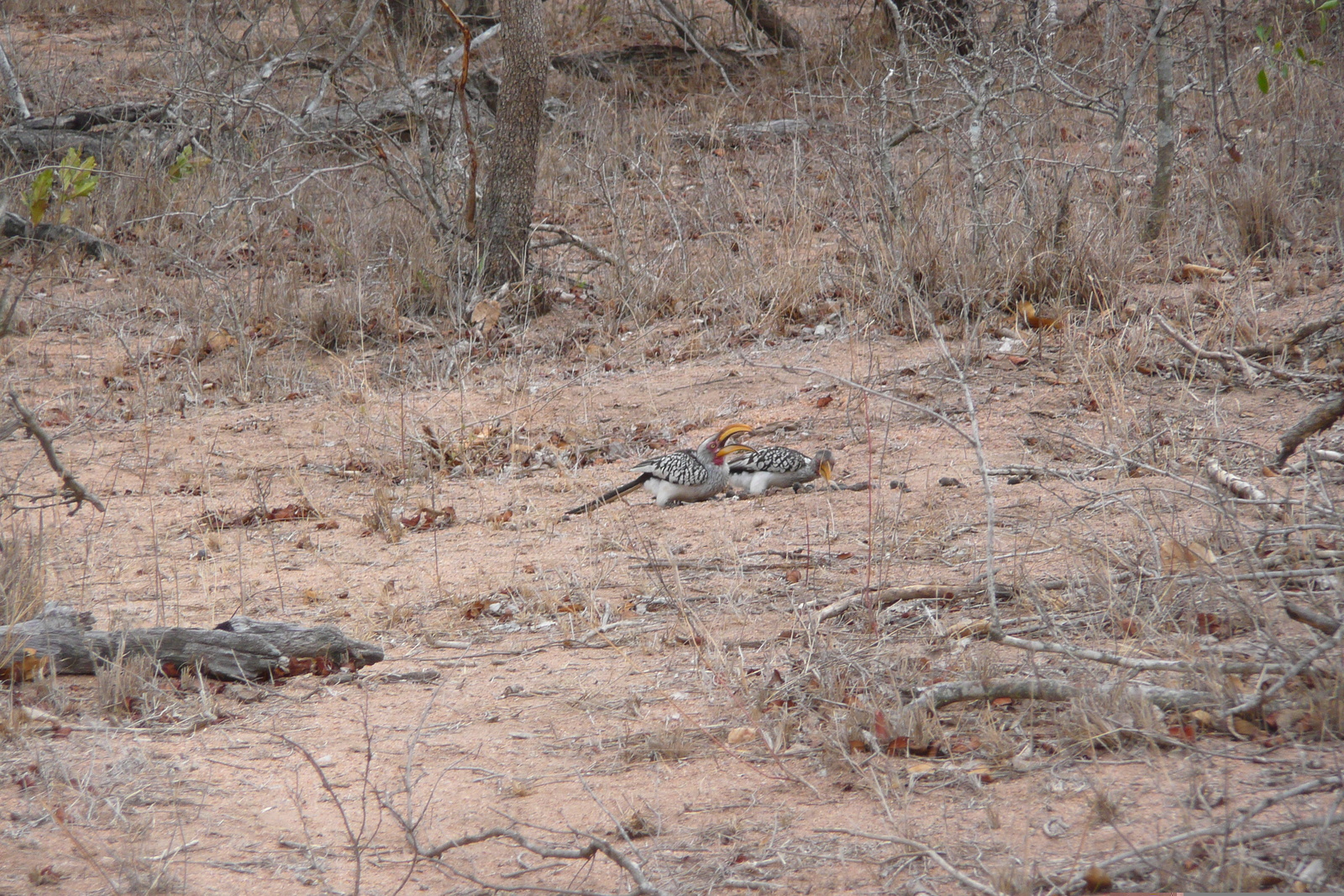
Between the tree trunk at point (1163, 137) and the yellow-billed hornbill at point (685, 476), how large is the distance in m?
3.87

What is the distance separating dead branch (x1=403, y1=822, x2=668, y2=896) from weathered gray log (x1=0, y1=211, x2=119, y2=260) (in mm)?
8793

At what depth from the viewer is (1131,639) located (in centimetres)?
298

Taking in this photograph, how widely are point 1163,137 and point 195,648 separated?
6542 millimetres

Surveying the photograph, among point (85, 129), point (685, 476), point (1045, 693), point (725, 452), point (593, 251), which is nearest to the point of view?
point (1045, 693)

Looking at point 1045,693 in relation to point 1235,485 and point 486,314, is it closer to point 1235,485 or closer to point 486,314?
point 1235,485

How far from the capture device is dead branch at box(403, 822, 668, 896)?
221 cm

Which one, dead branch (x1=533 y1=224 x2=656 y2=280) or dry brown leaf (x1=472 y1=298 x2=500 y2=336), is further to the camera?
dead branch (x1=533 y1=224 x2=656 y2=280)

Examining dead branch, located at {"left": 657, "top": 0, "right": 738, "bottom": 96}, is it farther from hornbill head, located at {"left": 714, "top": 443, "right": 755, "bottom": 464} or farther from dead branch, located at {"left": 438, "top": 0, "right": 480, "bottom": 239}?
hornbill head, located at {"left": 714, "top": 443, "right": 755, "bottom": 464}

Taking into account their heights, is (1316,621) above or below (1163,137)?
below

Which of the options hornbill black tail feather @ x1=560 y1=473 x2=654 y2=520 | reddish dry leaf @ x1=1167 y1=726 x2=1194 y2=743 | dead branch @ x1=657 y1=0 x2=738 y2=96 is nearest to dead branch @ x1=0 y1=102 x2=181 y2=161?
dead branch @ x1=657 y1=0 x2=738 y2=96

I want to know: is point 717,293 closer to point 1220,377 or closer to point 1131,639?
point 1220,377

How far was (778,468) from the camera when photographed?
17.6 ft

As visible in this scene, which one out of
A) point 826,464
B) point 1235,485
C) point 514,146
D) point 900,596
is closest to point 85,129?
point 514,146

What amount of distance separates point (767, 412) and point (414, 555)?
2361 mm
